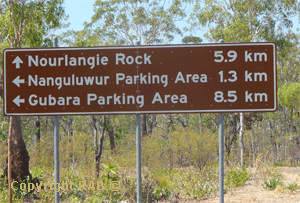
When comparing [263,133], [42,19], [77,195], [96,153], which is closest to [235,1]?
[96,153]

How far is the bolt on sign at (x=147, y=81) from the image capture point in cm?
438

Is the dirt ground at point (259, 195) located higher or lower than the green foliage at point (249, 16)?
lower

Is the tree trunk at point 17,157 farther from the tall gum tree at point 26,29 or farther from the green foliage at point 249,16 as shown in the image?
the green foliage at point 249,16

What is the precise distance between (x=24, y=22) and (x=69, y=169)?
201 inches

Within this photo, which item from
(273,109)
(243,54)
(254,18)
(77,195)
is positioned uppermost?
(254,18)

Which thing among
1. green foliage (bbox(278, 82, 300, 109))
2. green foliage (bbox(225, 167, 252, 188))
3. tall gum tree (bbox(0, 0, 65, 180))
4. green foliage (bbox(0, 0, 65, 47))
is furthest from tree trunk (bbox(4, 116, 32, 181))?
green foliage (bbox(278, 82, 300, 109))

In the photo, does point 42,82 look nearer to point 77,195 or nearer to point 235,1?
point 77,195

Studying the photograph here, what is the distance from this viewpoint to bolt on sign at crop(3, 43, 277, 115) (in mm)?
4383

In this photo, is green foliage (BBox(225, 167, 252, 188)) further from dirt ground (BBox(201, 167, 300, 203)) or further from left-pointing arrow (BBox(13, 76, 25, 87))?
left-pointing arrow (BBox(13, 76, 25, 87))

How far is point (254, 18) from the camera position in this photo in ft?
70.2

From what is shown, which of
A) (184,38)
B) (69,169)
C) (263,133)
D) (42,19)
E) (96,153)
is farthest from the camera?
(263,133)

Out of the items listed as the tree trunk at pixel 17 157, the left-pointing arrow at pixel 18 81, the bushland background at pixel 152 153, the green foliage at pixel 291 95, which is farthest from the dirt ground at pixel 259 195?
the green foliage at pixel 291 95

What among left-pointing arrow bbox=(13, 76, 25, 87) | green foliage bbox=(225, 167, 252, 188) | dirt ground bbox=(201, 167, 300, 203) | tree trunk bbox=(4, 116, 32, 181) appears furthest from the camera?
tree trunk bbox=(4, 116, 32, 181)

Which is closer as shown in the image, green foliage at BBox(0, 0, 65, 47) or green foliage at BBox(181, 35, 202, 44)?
green foliage at BBox(0, 0, 65, 47)
